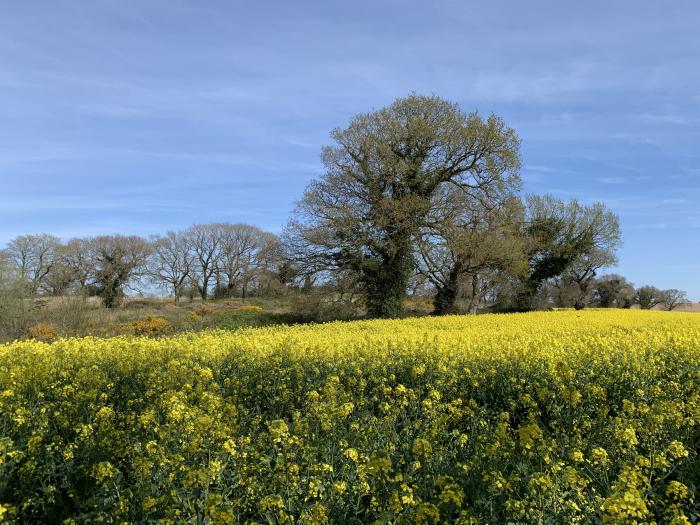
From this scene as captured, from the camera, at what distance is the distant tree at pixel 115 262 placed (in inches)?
1446

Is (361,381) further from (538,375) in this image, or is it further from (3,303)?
(3,303)

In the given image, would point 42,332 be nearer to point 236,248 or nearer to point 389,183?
point 389,183

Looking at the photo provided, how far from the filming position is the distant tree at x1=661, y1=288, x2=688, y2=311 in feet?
160

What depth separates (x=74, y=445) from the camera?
12.4 ft

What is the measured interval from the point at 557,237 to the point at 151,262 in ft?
108

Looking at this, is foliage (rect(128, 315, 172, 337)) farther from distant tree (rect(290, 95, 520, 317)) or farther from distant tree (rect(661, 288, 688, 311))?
distant tree (rect(661, 288, 688, 311))

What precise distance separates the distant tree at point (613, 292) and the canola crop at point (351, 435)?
44.7 meters

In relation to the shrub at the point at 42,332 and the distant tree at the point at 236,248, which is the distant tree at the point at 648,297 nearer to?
the distant tree at the point at 236,248

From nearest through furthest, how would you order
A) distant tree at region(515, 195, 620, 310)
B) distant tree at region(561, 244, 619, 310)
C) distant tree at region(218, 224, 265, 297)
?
distant tree at region(515, 195, 620, 310) < distant tree at region(561, 244, 619, 310) < distant tree at region(218, 224, 265, 297)

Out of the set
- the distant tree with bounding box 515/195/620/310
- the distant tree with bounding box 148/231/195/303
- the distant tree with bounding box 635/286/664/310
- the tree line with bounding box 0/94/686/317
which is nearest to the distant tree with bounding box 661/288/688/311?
the distant tree with bounding box 635/286/664/310

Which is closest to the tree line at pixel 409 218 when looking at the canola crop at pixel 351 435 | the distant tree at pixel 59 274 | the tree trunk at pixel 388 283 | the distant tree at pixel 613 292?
the tree trunk at pixel 388 283

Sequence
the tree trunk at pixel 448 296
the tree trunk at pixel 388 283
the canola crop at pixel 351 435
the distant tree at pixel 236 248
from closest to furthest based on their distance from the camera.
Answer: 1. the canola crop at pixel 351 435
2. the tree trunk at pixel 388 283
3. the tree trunk at pixel 448 296
4. the distant tree at pixel 236 248

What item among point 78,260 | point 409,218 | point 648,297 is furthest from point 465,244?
point 648,297

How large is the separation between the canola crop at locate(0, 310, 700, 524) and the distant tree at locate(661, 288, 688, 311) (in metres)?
48.3
